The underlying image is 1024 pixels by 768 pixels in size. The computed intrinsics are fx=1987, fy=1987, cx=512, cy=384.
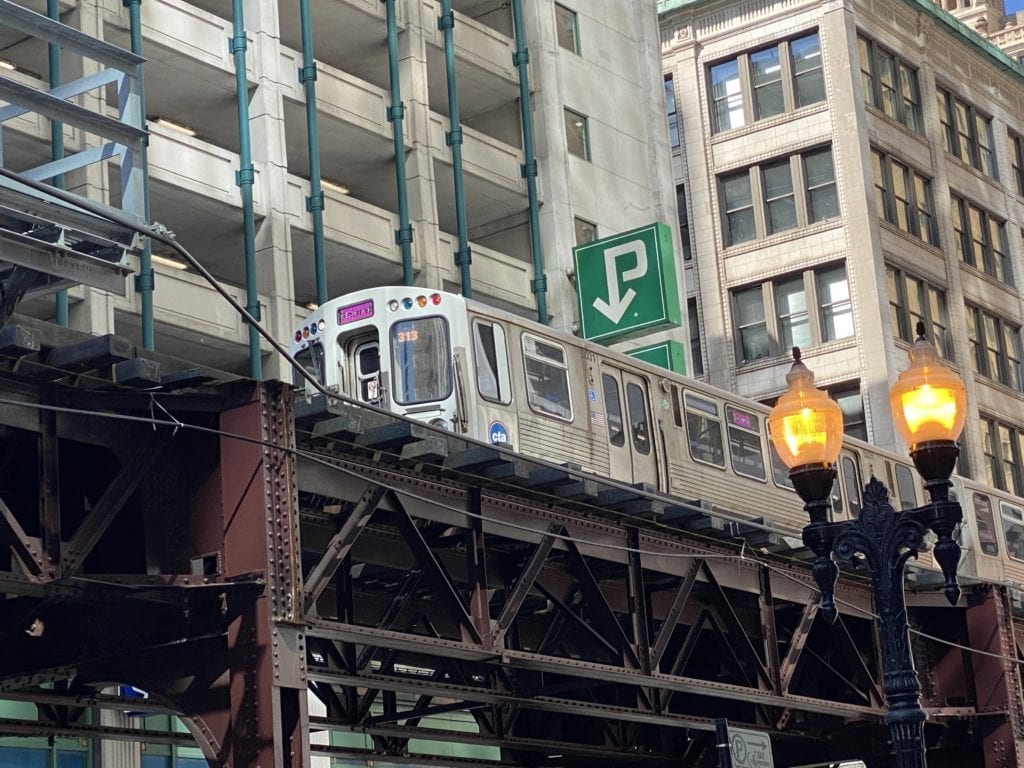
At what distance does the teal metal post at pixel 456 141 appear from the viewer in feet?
137

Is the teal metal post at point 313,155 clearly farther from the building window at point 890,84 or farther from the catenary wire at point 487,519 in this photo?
the building window at point 890,84

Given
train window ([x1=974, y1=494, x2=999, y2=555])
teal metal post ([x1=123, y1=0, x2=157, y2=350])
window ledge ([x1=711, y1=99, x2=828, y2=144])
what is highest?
window ledge ([x1=711, y1=99, x2=828, y2=144])

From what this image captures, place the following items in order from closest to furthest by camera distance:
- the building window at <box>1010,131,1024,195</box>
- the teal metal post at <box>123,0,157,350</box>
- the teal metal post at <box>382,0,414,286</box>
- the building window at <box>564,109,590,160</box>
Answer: the teal metal post at <box>123,0,157,350</box> → the teal metal post at <box>382,0,414,286</box> → the building window at <box>564,109,590,160</box> → the building window at <box>1010,131,1024,195</box>

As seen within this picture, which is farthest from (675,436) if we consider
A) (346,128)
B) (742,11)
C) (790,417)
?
(742,11)

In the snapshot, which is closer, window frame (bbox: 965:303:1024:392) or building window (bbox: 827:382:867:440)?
building window (bbox: 827:382:867:440)

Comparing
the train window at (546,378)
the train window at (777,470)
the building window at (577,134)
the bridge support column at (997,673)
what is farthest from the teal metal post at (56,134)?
the bridge support column at (997,673)

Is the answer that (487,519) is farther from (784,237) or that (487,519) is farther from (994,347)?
(994,347)

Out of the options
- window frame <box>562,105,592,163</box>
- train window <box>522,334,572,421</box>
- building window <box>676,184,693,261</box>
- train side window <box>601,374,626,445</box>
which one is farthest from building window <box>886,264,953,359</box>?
train window <box>522,334,572,421</box>

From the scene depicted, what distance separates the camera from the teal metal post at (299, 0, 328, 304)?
3832 cm

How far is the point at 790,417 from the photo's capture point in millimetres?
16953

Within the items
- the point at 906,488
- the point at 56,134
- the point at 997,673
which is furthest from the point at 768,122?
the point at 56,134

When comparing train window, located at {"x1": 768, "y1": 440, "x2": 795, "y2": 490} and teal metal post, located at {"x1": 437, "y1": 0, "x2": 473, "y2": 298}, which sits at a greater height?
teal metal post, located at {"x1": 437, "y1": 0, "x2": 473, "y2": 298}

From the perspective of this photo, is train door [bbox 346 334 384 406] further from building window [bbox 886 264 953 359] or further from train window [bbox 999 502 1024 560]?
building window [bbox 886 264 953 359]

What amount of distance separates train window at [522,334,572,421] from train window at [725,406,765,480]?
5360mm
